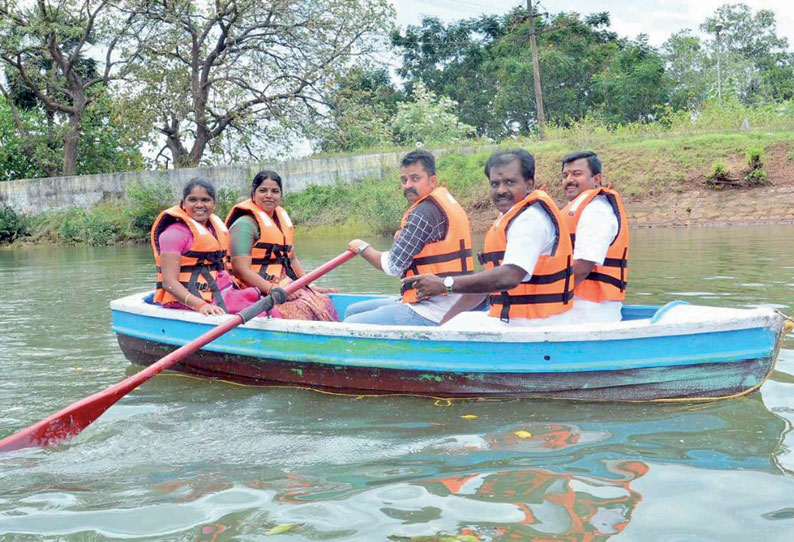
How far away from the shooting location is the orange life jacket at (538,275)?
374 centimetres

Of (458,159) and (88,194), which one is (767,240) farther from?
(88,194)

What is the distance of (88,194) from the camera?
20.9 meters

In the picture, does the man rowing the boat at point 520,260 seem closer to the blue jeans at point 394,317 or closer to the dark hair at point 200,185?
the blue jeans at point 394,317

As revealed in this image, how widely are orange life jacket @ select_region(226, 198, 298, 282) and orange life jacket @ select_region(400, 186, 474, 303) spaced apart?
116 cm

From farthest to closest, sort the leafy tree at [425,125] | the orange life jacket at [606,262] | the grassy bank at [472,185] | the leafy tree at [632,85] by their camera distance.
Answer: the leafy tree at [632,85] < the leafy tree at [425,125] < the grassy bank at [472,185] < the orange life jacket at [606,262]

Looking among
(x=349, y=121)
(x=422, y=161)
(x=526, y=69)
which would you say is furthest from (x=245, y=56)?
(x=422, y=161)

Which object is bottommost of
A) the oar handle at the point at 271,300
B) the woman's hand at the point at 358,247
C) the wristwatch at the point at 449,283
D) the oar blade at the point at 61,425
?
the oar blade at the point at 61,425

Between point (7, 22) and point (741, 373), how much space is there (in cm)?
1981

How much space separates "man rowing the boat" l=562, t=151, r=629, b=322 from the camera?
4.02m

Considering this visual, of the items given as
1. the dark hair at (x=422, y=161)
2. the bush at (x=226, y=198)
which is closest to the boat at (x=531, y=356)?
the dark hair at (x=422, y=161)

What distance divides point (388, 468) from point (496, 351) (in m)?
1.03

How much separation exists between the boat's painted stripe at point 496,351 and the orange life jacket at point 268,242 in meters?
0.57

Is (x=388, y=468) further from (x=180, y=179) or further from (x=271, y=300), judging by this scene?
(x=180, y=179)

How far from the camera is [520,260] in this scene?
3627mm
